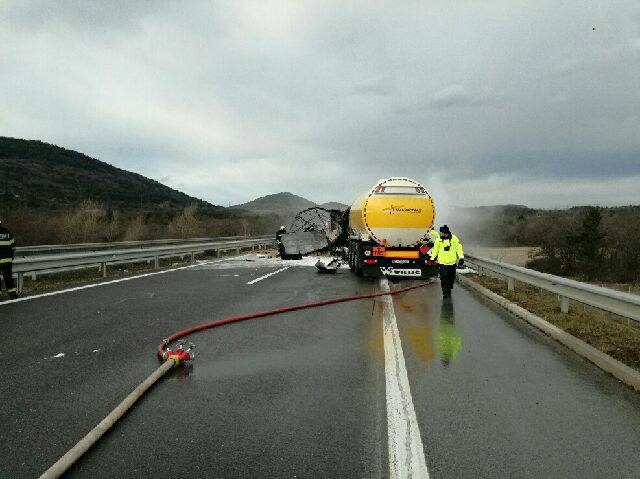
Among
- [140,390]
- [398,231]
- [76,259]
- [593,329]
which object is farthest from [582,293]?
[76,259]

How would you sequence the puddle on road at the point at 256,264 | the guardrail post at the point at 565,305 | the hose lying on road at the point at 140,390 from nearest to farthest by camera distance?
the hose lying on road at the point at 140,390
the guardrail post at the point at 565,305
the puddle on road at the point at 256,264

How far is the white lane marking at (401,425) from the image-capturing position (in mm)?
3279

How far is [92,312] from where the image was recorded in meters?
9.34

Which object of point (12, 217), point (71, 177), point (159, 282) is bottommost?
point (159, 282)

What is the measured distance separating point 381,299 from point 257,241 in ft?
74.4

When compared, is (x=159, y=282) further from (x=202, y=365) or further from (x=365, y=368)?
(x=365, y=368)

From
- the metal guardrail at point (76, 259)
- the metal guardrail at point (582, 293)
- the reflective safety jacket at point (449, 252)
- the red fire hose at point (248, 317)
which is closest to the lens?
the metal guardrail at point (582, 293)

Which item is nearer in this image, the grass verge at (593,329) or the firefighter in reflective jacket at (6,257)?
the grass verge at (593,329)

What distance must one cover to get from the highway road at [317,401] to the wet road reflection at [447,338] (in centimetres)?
5

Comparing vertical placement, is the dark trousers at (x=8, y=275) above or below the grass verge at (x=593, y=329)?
above

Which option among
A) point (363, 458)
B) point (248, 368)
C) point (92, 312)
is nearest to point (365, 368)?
point (248, 368)

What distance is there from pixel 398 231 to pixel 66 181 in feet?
353

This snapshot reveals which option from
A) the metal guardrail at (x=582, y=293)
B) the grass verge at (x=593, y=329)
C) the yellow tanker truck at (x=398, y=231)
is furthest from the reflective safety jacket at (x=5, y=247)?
the metal guardrail at (x=582, y=293)

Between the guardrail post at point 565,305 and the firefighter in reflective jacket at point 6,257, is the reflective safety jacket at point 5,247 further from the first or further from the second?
the guardrail post at point 565,305
